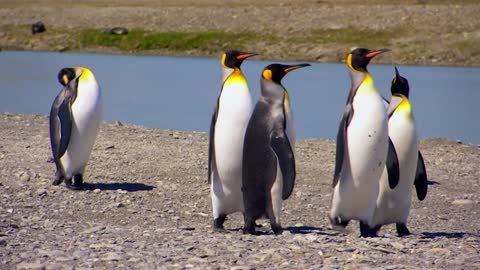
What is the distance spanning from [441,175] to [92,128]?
343 centimetres

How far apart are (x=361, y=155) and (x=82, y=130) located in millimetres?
2840

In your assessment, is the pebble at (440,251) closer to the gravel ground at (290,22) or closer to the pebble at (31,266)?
the pebble at (31,266)

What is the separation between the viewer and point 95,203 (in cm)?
Result: 732

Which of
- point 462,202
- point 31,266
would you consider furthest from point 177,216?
point 462,202

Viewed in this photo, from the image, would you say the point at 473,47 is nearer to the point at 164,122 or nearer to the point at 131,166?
the point at 164,122

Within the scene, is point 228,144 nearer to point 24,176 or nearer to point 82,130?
point 82,130

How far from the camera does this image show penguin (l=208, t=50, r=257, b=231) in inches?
254

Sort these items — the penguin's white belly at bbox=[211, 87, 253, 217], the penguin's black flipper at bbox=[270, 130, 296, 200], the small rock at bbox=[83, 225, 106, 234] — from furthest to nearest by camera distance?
the penguin's white belly at bbox=[211, 87, 253, 217], the penguin's black flipper at bbox=[270, 130, 296, 200], the small rock at bbox=[83, 225, 106, 234]

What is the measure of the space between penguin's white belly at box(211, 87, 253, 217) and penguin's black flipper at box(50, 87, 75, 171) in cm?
198

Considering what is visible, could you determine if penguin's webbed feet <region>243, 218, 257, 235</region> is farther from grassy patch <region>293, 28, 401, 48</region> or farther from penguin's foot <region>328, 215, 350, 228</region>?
grassy patch <region>293, 28, 401, 48</region>

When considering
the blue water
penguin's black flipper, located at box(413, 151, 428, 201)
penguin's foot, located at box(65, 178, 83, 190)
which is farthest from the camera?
the blue water

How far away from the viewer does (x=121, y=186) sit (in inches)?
322

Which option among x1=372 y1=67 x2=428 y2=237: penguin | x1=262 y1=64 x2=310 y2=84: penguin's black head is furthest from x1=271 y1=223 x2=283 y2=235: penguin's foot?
x1=262 y1=64 x2=310 y2=84: penguin's black head

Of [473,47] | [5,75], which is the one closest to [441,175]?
[5,75]
